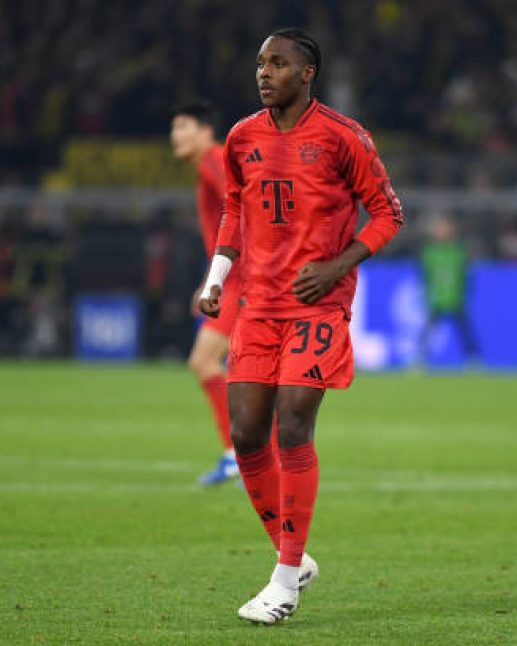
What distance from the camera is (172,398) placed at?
721 inches

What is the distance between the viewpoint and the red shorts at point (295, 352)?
21.0 ft

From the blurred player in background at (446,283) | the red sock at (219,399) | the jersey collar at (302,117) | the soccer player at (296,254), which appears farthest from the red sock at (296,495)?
the blurred player in background at (446,283)

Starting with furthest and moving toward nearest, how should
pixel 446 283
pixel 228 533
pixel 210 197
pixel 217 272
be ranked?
pixel 446 283 < pixel 210 197 < pixel 228 533 < pixel 217 272

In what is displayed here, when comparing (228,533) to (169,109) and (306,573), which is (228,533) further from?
(169,109)

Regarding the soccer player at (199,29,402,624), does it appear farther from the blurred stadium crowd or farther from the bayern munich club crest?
the blurred stadium crowd

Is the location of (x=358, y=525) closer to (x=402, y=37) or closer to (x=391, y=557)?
(x=391, y=557)

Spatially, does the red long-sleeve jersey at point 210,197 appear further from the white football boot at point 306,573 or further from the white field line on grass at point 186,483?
the white football boot at point 306,573

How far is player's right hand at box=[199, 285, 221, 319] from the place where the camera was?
6621 millimetres

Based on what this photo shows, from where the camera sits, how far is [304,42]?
6496 mm

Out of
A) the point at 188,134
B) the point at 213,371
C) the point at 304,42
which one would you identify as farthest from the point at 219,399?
the point at 304,42

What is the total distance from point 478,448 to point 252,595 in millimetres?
6748

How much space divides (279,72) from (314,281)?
2.53 feet

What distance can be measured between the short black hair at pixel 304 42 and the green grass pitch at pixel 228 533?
2.01m

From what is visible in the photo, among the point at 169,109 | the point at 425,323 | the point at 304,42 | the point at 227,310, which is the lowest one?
the point at 425,323
